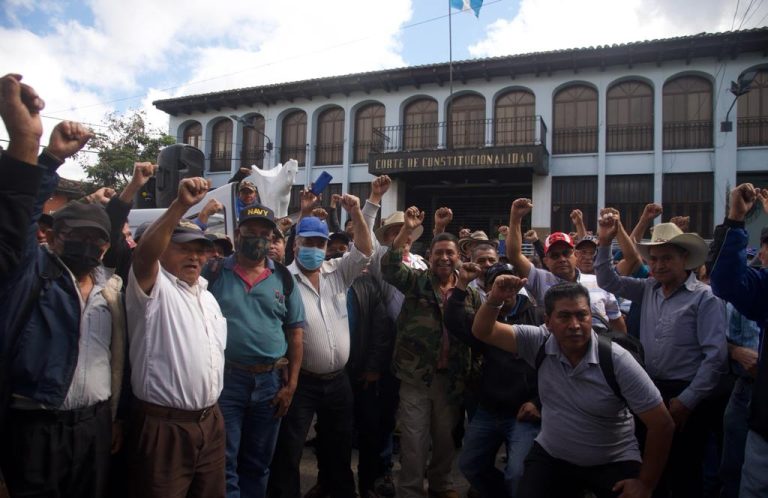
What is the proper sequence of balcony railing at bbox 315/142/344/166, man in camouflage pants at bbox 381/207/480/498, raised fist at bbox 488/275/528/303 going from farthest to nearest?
balcony railing at bbox 315/142/344/166 < man in camouflage pants at bbox 381/207/480/498 < raised fist at bbox 488/275/528/303


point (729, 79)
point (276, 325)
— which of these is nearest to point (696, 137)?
point (729, 79)

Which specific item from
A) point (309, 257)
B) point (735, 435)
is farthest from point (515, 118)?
point (735, 435)

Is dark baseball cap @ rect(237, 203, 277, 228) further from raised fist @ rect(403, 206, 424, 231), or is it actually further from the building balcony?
the building balcony

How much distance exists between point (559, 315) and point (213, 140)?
21083 millimetres

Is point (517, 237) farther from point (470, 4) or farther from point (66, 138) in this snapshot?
point (470, 4)

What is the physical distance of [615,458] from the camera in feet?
9.48

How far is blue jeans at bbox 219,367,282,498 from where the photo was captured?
3.29 meters

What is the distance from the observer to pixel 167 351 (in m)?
2.69

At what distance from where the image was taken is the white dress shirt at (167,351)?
105 inches

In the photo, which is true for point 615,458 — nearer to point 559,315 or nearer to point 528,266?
point 559,315

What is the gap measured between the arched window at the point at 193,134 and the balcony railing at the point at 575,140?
14603 millimetres

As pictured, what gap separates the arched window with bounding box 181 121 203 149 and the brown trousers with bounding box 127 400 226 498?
2086cm

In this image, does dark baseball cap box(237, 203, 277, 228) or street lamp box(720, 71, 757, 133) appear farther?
street lamp box(720, 71, 757, 133)

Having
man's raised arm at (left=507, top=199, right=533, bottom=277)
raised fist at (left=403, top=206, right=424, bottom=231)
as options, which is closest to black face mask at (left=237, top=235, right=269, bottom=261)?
raised fist at (left=403, top=206, right=424, bottom=231)
